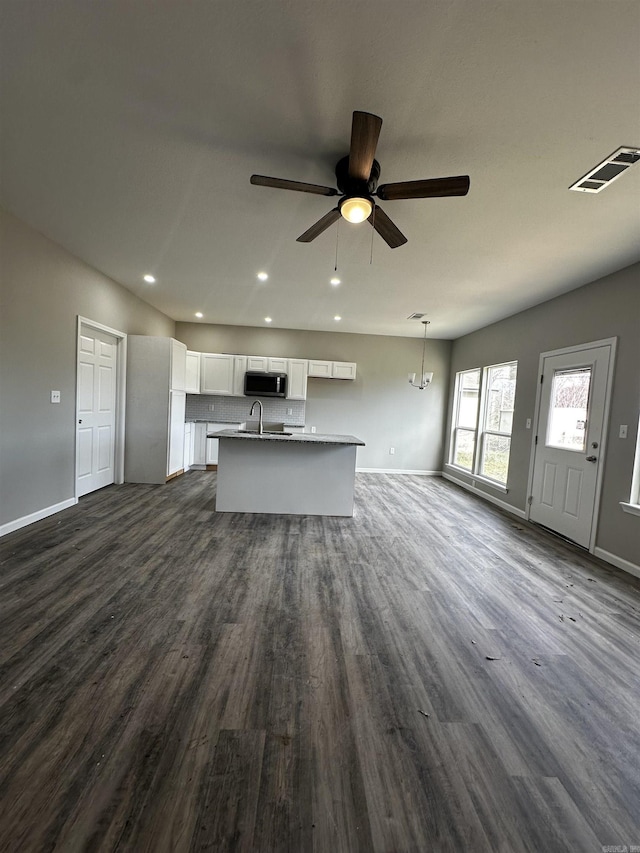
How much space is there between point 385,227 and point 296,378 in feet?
14.8

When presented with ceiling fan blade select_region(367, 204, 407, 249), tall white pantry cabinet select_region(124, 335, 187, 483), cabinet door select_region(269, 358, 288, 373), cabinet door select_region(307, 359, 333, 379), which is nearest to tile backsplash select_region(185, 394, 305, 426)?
cabinet door select_region(269, 358, 288, 373)

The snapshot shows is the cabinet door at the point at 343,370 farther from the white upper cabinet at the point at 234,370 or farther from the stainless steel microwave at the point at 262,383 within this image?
the stainless steel microwave at the point at 262,383

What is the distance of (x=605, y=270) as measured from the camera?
3441 millimetres

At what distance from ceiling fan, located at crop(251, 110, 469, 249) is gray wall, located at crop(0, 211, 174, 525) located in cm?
262

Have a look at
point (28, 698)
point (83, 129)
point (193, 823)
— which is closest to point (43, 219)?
point (83, 129)

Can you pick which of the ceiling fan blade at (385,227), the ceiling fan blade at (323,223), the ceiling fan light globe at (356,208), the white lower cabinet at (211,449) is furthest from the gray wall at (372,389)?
the ceiling fan light globe at (356,208)

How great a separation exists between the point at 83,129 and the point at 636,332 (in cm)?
440

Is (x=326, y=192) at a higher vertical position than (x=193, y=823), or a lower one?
higher

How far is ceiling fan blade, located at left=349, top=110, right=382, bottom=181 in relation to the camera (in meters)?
1.55

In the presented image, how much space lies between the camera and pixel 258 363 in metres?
6.56

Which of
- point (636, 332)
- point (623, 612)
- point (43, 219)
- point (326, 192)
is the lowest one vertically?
point (623, 612)

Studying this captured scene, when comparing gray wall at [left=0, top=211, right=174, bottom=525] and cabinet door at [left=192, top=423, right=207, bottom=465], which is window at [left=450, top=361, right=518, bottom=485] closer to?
cabinet door at [left=192, top=423, right=207, bottom=465]

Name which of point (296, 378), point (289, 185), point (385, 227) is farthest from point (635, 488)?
point (296, 378)

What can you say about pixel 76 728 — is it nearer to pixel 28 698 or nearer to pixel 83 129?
pixel 28 698
